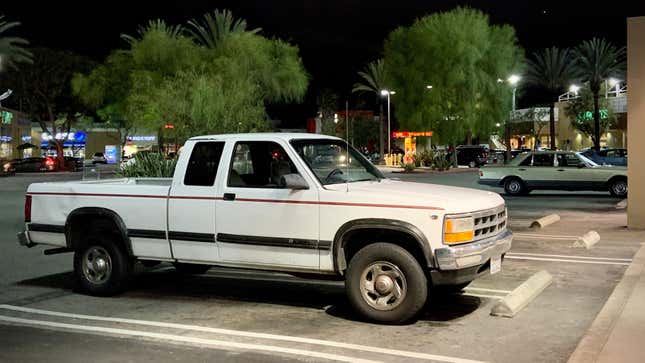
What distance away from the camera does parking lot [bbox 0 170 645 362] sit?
22.8 feet

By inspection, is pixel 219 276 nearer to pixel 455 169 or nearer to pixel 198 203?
pixel 198 203

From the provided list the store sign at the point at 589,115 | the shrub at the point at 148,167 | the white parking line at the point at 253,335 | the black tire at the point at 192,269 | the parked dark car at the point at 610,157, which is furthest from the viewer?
the store sign at the point at 589,115

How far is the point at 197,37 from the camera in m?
55.7

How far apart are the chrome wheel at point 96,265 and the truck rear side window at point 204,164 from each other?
1.61 metres

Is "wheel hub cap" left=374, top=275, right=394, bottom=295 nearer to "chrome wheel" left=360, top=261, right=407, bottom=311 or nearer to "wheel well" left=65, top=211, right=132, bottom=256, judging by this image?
"chrome wheel" left=360, top=261, right=407, bottom=311

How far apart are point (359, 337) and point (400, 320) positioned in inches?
23.5

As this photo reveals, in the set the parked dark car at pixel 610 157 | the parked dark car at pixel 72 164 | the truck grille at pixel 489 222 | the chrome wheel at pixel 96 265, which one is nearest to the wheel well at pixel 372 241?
the truck grille at pixel 489 222

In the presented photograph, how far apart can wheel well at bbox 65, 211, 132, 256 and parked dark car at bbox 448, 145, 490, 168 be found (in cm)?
4755

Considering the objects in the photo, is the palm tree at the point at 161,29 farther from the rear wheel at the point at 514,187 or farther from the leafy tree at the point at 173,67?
the rear wheel at the point at 514,187

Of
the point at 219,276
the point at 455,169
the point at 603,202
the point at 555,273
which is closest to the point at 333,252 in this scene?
the point at 219,276

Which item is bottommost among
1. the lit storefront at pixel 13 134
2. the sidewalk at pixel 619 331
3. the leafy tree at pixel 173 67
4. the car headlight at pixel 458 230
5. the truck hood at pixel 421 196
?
the sidewalk at pixel 619 331

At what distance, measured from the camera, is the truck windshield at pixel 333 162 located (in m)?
8.62

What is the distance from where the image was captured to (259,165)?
904cm

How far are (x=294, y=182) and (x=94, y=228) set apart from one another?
3.06 meters
